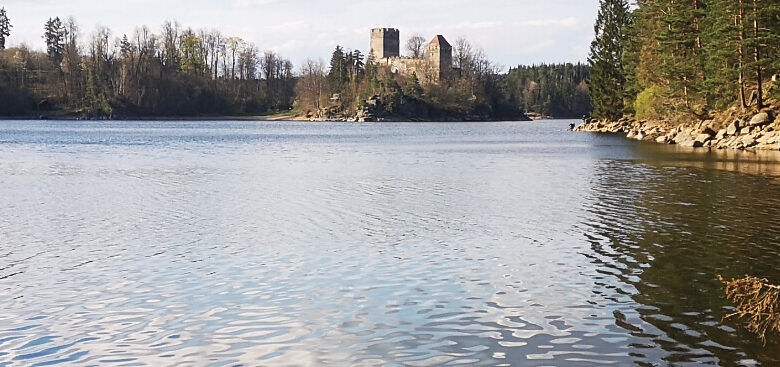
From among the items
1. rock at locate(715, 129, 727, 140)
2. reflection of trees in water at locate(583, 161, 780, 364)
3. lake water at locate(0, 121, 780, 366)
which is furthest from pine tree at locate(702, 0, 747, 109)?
reflection of trees in water at locate(583, 161, 780, 364)

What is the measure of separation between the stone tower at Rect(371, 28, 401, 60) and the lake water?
14840 centimetres

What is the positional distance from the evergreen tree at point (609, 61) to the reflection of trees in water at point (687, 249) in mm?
56140

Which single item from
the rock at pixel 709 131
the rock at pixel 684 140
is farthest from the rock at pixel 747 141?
the rock at pixel 684 140

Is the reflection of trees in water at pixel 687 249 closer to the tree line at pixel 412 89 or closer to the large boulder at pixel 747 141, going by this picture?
the large boulder at pixel 747 141

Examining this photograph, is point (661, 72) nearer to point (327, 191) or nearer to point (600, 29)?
point (600, 29)

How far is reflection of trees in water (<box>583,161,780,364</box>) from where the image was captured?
9656 mm

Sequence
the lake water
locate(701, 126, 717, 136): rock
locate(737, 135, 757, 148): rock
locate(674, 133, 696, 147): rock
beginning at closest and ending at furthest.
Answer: the lake water, locate(737, 135, 757, 148): rock, locate(701, 126, 717, 136): rock, locate(674, 133, 696, 147): rock

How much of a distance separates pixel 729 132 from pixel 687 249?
34.7 meters

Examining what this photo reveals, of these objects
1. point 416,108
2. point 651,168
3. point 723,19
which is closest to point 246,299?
point 651,168

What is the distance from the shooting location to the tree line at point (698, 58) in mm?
45000

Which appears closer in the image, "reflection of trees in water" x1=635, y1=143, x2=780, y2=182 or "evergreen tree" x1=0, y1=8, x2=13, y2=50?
"reflection of trees in water" x1=635, y1=143, x2=780, y2=182

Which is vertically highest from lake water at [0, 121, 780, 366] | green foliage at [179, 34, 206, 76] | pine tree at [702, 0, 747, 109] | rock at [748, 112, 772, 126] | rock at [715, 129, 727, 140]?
green foliage at [179, 34, 206, 76]

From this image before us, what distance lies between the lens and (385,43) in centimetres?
17462

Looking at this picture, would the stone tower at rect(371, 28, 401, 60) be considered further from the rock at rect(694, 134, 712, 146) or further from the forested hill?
the rock at rect(694, 134, 712, 146)
